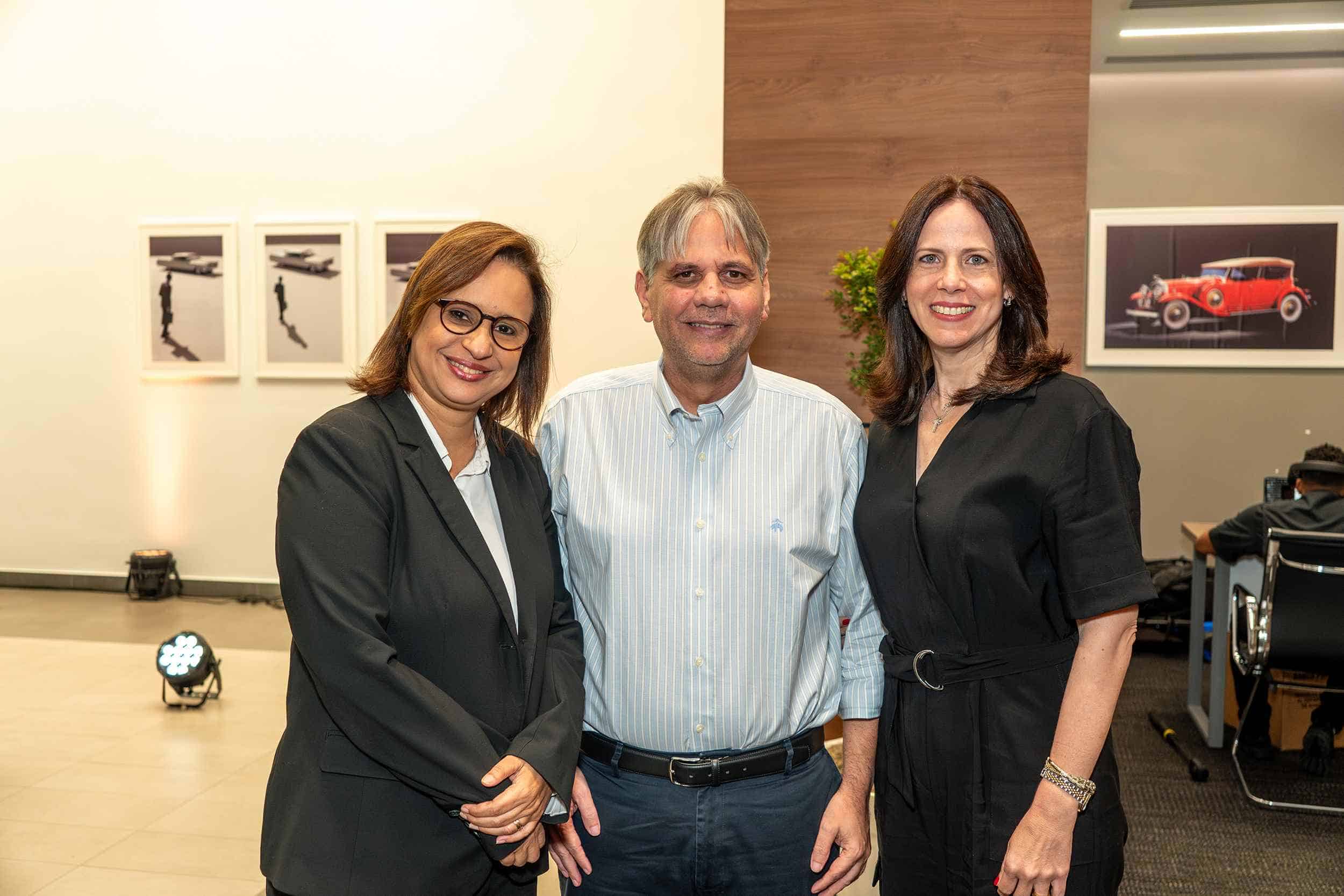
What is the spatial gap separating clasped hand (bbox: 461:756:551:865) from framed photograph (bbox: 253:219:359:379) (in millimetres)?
6057

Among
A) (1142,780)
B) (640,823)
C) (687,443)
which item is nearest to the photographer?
(640,823)

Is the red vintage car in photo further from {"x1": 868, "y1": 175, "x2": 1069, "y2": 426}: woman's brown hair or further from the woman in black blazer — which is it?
the woman in black blazer

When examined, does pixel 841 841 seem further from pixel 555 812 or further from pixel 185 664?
pixel 185 664

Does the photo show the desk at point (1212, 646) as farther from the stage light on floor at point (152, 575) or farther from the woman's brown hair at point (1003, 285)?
the stage light on floor at point (152, 575)

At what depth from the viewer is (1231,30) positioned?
7.00m

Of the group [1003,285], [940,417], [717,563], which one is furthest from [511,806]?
[1003,285]

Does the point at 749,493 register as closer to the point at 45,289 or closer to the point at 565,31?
the point at 565,31

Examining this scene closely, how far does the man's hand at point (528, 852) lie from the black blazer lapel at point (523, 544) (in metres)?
0.23

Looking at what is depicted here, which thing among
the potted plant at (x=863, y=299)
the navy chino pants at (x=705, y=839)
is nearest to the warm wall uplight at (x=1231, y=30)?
the potted plant at (x=863, y=299)

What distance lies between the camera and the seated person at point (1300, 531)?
445cm

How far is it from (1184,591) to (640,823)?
6038 millimetres

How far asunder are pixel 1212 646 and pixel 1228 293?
351cm

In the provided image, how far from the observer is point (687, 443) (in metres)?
1.94

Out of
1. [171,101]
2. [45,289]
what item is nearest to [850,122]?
[171,101]
